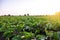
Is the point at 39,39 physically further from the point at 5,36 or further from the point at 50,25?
the point at 5,36

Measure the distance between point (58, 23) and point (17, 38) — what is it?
4.25 feet

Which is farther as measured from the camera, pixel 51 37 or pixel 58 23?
pixel 58 23

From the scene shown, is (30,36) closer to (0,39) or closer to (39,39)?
(39,39)

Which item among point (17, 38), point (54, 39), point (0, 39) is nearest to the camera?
point (54, 39)

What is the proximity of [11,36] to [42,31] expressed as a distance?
0.92m

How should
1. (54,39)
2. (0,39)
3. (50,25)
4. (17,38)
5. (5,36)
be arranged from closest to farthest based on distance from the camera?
(54,39), (17,38), (50,25), (5,36), (0,39)

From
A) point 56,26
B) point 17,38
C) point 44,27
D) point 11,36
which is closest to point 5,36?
point 11,36

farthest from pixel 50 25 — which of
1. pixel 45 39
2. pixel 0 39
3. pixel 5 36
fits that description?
pixel 0 39

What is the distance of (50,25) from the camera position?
5.29m

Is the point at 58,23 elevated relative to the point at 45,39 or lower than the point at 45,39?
elevated

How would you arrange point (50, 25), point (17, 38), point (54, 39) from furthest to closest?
1. point (50, 25)
2. point (17, 38)
3. point (54, 39)

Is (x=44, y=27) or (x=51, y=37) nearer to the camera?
(x=51, y=37)

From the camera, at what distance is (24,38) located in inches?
187

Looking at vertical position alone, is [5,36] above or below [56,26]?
below
